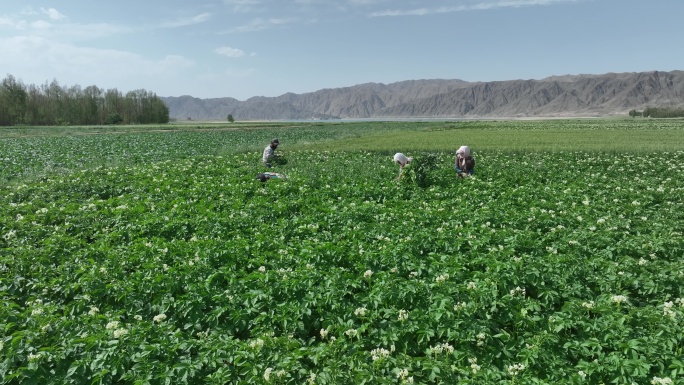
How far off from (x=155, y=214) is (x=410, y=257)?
7126 millimetres

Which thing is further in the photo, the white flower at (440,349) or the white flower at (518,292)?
the white flower at (518,292)

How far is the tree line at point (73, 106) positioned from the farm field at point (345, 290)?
323 ft

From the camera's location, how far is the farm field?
14.1ft

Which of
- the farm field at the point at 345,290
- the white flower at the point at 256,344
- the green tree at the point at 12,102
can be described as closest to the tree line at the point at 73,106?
the green tree at the point at 12,102

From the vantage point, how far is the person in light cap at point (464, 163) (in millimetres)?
16578

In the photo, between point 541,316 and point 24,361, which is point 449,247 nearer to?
point 541,316

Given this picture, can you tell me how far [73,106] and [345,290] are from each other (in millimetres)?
119384

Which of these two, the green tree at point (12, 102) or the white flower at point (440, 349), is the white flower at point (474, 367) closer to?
the white flower at point (440, 349)

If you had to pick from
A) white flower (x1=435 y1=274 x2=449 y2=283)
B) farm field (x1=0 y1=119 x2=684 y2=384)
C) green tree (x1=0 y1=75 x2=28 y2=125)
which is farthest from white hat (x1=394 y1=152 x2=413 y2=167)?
green tree (x1=0 y1=75 x2=28 y2=125)

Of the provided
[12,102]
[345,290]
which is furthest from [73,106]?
[345,290]

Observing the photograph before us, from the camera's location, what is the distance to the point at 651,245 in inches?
302

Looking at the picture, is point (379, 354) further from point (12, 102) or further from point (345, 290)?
point (12, 102)

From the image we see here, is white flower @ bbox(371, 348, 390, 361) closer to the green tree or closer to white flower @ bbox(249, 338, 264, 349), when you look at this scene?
white flower @ bbox(249, 338, 264, 349)

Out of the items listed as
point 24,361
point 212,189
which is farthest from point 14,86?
point 24,361
